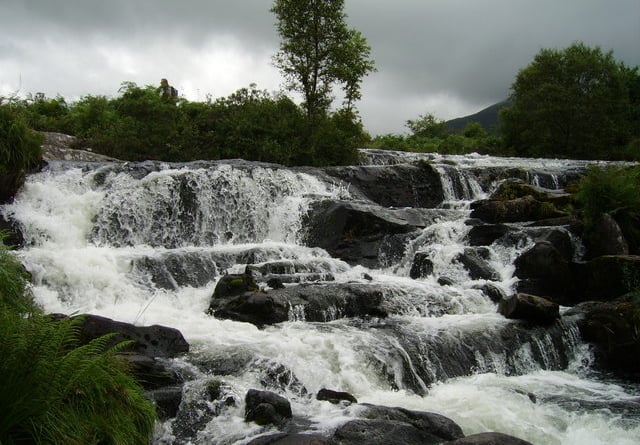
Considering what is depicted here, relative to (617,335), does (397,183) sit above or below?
above

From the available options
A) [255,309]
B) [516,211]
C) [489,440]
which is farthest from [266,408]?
[516,211]

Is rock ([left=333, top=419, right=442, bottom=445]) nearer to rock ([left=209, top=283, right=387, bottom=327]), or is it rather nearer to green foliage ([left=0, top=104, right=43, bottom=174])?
rock ([left=209, top=283, right=387, bottom=327])

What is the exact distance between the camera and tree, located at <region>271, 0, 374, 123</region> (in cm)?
2322

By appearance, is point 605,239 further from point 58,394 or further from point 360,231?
point 58,394

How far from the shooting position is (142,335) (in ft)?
23.7

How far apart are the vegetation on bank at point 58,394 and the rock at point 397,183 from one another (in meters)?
13.9

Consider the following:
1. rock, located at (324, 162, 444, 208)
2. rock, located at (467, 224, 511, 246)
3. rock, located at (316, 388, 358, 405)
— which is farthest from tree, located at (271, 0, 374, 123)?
rock, located at (316, 388, 358, 405)

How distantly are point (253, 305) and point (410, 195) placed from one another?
37.9 feet

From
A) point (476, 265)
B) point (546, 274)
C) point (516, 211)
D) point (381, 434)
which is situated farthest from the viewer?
point (516, 211)

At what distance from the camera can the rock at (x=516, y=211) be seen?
14.9m

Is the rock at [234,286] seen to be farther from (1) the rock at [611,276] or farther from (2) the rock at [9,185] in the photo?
(1) the rock at [611,276]

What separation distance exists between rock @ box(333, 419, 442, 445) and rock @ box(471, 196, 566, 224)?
10941mm

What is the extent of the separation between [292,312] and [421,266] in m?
4.37

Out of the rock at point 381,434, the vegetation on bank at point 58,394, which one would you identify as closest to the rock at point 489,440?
the rock at point 381,434
